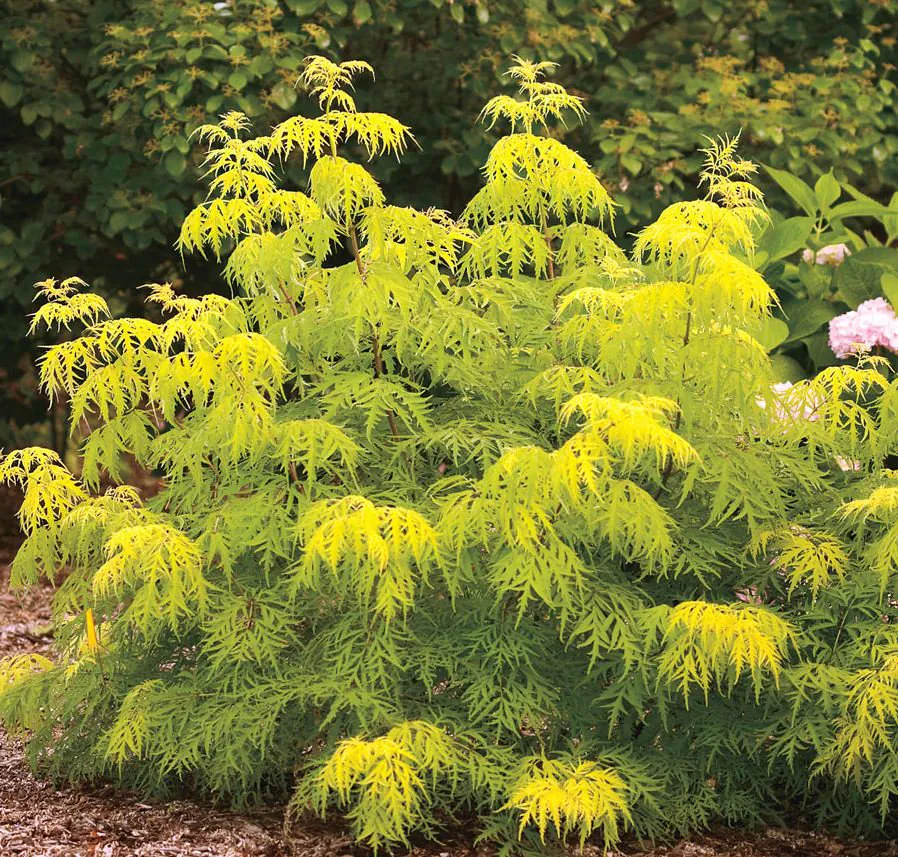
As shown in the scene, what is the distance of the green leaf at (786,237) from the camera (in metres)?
4.85

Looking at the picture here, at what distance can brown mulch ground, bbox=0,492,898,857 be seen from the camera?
3.10m

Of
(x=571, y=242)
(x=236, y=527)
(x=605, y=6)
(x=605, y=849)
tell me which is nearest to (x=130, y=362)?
(x=236, y=527)

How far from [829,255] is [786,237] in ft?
1.00

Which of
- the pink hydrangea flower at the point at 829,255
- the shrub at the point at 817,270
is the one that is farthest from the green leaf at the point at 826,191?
the pink hydrangea flower at the point at 829,255

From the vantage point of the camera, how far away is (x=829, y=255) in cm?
510

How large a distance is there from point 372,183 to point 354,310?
0.93ft

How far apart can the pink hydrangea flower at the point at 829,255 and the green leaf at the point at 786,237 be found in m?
0.20

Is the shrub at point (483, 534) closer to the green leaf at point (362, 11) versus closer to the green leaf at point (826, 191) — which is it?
the green leaf at point (826, 191)

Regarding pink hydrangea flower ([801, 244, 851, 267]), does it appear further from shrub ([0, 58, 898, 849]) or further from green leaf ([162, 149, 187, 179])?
green leaf ([162, 149, 187, 179])

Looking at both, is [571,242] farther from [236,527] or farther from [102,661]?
[102,661]

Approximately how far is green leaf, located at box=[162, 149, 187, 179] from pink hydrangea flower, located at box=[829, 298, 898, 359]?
8.03ft

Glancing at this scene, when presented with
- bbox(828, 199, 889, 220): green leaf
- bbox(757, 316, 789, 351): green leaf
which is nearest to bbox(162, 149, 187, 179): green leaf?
bbox(757, 316, 789, 351): green leaf

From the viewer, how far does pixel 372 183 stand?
3.02m

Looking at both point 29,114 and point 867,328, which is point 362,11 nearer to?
point 29,114
